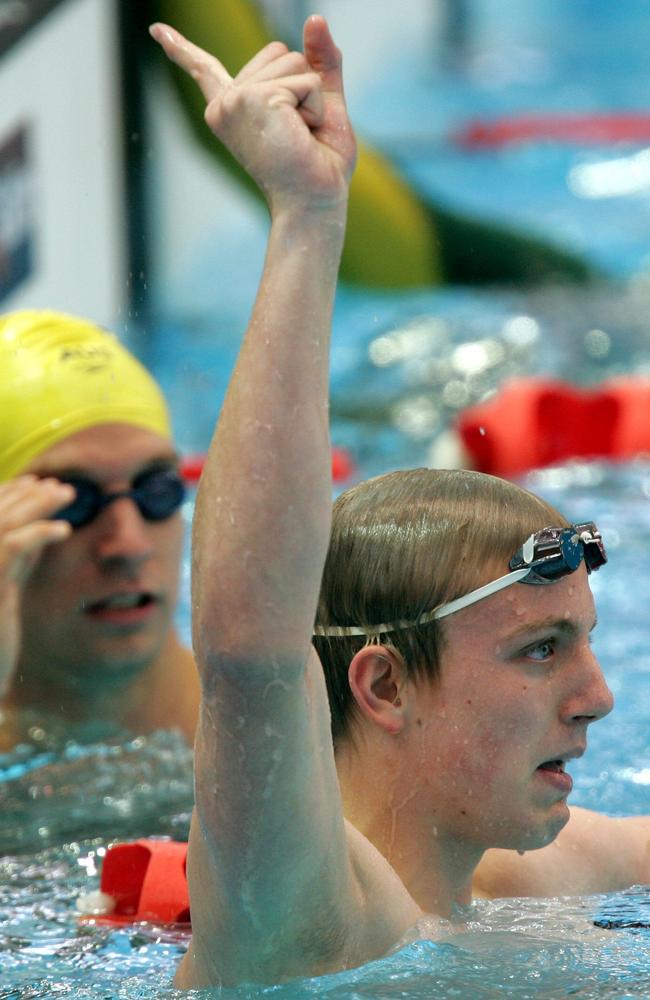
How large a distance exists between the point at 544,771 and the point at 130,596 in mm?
1357

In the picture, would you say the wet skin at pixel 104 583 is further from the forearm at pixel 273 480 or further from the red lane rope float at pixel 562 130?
the red lane rope float at pixel 562 130

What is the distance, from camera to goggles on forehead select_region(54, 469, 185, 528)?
9.59 feet

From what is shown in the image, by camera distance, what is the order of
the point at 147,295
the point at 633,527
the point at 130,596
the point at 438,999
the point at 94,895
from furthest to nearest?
the point at 147,295 < the point at 633,527 < the point at 130,596 < the point at 94,895 < the point at 438,999

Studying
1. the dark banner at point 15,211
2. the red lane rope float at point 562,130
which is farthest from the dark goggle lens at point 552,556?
the red lane rope float at point 562,130

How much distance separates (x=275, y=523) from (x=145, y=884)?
106cm

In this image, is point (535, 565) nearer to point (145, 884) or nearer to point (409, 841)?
point (409, 841)

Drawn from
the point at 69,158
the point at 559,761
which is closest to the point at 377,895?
the point at 559,761

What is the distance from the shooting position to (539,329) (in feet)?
23.8

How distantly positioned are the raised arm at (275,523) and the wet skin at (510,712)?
0.90 feet

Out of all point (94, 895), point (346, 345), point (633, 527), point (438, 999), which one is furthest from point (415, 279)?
point (438, 999)

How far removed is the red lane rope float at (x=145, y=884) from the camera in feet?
7.27

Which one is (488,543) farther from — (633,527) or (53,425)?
(633,527)

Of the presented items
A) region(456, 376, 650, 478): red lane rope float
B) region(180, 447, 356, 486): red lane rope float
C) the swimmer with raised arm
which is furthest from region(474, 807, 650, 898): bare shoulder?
region(456, 376, 650, 478): red lane rope float

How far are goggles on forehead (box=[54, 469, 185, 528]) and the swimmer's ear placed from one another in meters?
1.27
